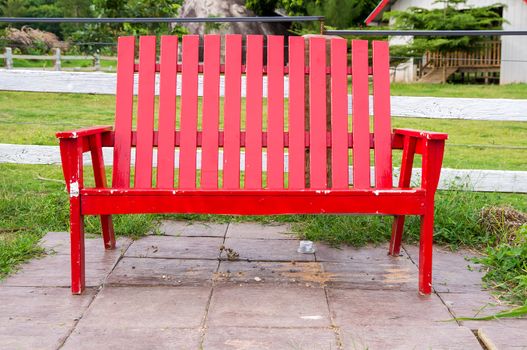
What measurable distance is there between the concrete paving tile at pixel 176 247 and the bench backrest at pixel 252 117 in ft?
1.48

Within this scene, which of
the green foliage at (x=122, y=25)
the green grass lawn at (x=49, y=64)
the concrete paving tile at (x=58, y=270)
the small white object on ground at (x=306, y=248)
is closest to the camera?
the concrete paving tile at (x=58, y=270)

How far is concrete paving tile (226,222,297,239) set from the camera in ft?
13.3

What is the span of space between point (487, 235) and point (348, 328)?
1.58 metres

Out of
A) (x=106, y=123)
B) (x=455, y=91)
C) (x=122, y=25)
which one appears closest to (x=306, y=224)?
(x=106, y=123)

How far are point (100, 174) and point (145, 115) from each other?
365 millimetres

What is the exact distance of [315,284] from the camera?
3.15m

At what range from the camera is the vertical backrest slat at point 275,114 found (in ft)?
11.1

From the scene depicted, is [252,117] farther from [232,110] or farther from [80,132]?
[80,132]

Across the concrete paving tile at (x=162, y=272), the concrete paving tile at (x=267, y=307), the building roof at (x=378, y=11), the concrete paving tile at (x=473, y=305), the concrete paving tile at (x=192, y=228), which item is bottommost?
the concrete paving tile at (x=192, y=228)

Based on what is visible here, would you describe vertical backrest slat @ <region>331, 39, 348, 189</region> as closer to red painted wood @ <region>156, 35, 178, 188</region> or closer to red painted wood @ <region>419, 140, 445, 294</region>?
red painted wood @ <region>419, 140, 445, 294</region>

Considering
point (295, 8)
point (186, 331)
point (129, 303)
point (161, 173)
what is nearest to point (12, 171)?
point (161, 173)

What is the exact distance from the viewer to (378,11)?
21531mm

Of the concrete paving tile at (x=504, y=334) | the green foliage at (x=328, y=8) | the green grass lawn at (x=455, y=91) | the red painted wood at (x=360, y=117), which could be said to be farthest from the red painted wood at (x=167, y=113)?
the green foliage at (x=328, y=8)

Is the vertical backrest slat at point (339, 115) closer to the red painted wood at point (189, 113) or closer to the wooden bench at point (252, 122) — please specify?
the wooden bench at point (252, 122)
